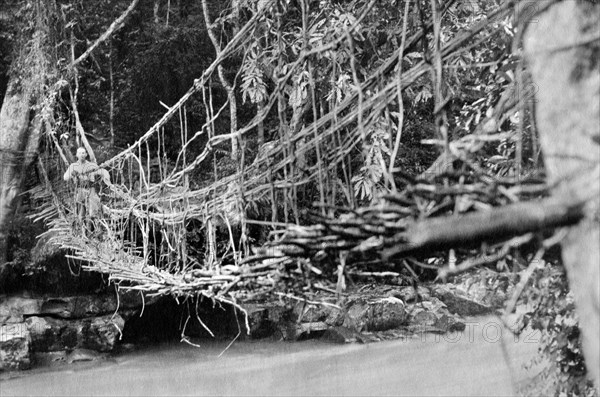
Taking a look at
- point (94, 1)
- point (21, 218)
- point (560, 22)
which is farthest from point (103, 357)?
point (560, 22)

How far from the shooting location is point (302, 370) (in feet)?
19.0

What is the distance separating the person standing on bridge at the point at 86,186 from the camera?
411 cm

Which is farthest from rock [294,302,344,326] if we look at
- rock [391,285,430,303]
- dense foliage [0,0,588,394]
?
dense foliage [0,0,588,394]

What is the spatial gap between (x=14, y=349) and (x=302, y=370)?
2.13m

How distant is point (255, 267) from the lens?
1.32 metres

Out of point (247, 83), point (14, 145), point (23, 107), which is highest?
point (23, 107)

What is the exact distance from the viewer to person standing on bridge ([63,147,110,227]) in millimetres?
4105

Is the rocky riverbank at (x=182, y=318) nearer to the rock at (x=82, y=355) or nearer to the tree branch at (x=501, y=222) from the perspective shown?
the rock at (x=82, y=355)

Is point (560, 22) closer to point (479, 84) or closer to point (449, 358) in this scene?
point (479, 84)

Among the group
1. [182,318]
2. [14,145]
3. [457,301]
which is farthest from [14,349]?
[457,301]

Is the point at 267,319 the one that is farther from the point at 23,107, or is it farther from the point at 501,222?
the point at 501,222

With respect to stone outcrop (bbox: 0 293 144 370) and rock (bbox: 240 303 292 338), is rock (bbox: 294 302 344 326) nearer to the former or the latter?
rock (bbox: 240 303 292 338)

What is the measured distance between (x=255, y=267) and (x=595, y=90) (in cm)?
63

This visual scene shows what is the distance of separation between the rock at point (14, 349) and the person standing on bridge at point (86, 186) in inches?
58.5
